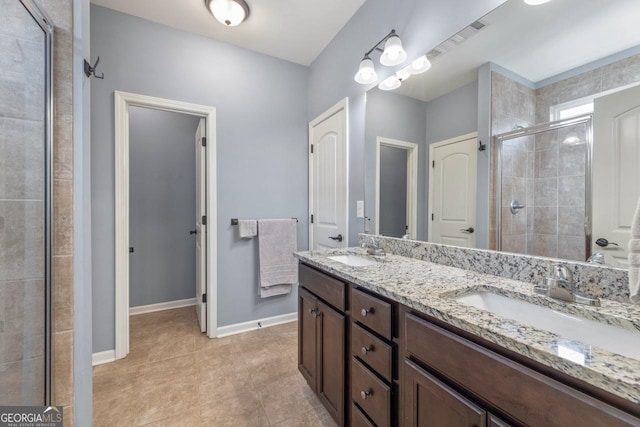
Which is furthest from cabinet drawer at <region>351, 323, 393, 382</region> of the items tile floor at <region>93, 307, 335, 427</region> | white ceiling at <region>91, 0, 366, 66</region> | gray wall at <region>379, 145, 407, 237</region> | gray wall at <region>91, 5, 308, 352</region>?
white ceiling at <region>91, 0, 366, 66</region>

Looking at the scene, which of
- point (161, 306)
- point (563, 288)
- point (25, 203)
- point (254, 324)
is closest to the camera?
point (563, 288)

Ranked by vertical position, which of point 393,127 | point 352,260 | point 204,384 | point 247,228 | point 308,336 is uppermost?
point 393,127

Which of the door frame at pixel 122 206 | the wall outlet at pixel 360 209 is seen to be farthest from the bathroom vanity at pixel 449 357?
the door frame at pixel 122 206

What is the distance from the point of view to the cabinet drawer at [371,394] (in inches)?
38.2

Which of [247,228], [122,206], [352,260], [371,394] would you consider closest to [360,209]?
[352,260]

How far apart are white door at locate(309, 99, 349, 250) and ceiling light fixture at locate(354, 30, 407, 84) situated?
361mm

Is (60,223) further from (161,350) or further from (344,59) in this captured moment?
(344,59)

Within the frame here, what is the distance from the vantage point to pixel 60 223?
1.05 m

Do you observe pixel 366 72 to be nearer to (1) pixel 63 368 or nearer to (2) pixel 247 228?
(2) pixel 247 228

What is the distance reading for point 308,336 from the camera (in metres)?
1.57

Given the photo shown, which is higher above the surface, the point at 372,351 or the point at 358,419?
the point at 372,351

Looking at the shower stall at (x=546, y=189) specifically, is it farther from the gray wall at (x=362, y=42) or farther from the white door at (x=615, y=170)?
the gray wall at (x=362, y=42)

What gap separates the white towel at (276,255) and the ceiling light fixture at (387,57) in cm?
150

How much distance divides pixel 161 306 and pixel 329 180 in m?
2.48
